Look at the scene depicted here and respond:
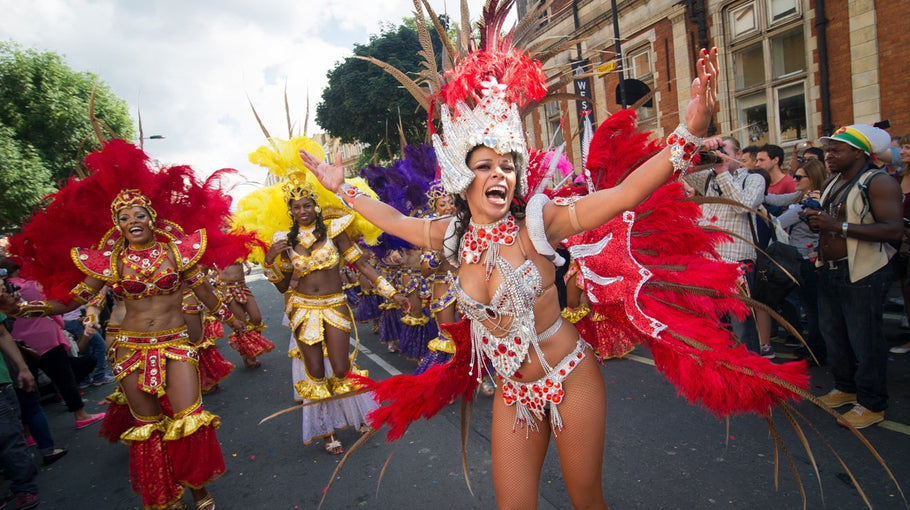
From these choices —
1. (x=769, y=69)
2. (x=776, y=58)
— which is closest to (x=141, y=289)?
(x=769, y=69)

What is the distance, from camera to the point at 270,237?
515cm

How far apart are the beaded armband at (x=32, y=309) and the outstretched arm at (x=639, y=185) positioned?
3.63 m

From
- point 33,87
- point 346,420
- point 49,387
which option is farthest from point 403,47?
point 346,420

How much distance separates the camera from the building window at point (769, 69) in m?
10.9

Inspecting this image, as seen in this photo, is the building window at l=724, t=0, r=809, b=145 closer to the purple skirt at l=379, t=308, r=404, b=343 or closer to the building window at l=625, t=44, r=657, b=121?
the building window at l=625, t=44, r=657, b=121

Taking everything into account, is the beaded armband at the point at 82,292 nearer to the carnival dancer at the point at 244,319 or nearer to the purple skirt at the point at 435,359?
the purple skirt at the point at 435,359

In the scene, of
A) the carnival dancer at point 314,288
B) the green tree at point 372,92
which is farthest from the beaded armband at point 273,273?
the green tree at point 372,92

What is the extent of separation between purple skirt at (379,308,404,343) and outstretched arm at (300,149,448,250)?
4676 mm

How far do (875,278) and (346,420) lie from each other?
428 centimetres

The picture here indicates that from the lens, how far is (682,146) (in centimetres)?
175

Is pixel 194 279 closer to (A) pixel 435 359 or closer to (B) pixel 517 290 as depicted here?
(A) pixel 435 359

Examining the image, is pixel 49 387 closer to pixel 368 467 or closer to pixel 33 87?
pixel 368 467

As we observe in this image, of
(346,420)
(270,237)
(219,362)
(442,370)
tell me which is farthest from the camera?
(219,362)

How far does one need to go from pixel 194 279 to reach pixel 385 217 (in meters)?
2.14
